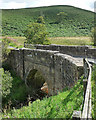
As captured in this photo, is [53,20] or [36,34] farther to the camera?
[53,20]

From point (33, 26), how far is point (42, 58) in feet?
43.1

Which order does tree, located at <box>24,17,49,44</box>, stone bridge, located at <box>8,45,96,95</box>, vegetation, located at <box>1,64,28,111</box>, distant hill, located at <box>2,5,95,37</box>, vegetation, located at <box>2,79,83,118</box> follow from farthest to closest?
distant hill, located at <box>2,5,95,37</box>
tree, located at <box>24,17,49,44</box>
vegetation, located at <box>1,64,28,111</box>
stone bridge, located at <box>8,45,96,95</box>
vegetation, located at <box>2,79,83,118</box>

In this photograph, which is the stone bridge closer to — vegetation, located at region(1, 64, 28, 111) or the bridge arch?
the bridge arch

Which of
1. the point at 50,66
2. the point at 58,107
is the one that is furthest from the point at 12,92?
the point at 58,107

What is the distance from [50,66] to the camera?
44.0 feet

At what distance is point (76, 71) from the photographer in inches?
345

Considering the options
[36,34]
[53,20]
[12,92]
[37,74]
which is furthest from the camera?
[53,20]

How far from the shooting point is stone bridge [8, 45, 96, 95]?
9492 mm

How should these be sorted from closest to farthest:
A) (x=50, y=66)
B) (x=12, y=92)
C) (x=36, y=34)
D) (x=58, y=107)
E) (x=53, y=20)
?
(x=58, y=107), (x=50, y=66), (x=12, y=92), (x=36, y=34), (x=53, y=20)

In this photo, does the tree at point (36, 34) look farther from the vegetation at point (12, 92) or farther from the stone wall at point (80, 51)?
the vegetation at point (12, 92)

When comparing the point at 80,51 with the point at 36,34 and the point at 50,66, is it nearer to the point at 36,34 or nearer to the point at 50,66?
the point at 50,66

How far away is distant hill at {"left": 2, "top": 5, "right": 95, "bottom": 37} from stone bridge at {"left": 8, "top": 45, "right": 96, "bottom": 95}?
4853 cm

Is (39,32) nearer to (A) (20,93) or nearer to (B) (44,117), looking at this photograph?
(A) (20,93)

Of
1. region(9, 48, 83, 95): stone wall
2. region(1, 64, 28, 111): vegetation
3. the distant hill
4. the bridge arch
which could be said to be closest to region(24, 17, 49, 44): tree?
region(9, 48, 83, 95): stone wall
